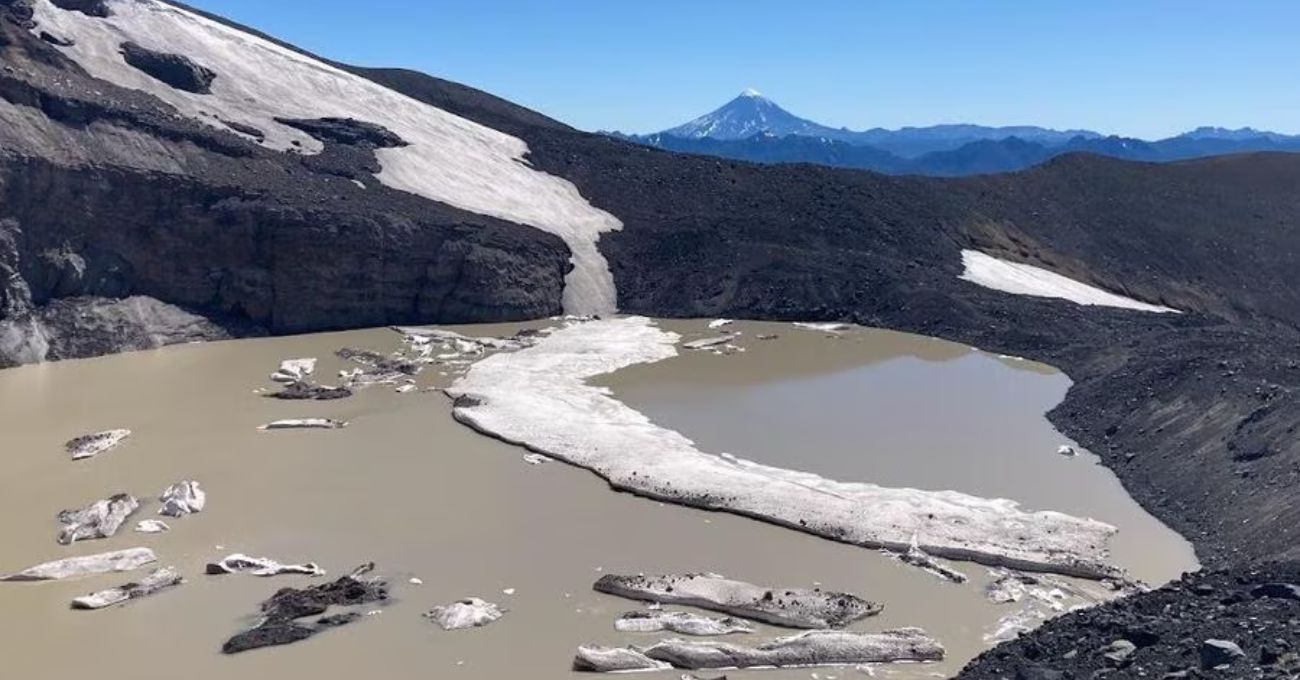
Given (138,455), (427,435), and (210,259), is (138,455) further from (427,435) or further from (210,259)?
(210,259)

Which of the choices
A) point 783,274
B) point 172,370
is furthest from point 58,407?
point 783,274

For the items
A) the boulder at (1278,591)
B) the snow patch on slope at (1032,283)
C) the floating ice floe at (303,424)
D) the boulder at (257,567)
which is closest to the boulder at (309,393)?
the floating ice floe at (303,424)

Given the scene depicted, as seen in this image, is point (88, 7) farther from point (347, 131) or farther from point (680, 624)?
point (680, 624)

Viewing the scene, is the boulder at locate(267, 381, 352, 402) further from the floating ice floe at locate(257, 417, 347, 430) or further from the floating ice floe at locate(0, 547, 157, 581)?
the floating ice floe at locate(0, 547, 157, 581)

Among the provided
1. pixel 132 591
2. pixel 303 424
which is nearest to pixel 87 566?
pixel 132 591

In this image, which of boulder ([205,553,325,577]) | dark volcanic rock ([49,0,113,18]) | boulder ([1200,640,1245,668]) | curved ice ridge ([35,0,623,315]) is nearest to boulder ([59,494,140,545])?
boulder ([205,553,325,577])

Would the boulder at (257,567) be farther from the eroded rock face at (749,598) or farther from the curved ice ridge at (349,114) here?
the curved ice ridge at (349,114)
